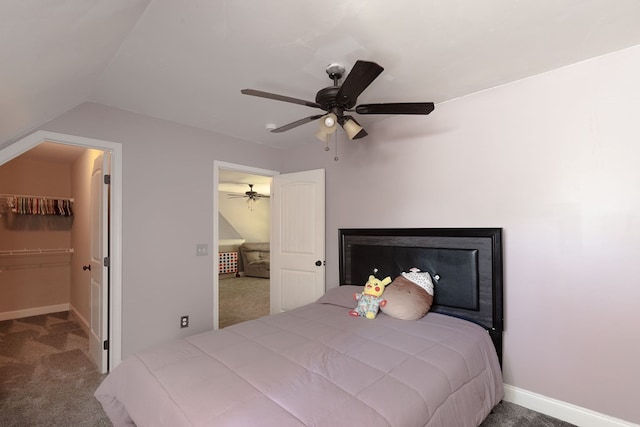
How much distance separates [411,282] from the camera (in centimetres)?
247

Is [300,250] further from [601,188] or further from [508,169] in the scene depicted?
[601,188]

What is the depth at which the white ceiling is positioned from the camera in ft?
4.70

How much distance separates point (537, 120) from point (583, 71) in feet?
1.24

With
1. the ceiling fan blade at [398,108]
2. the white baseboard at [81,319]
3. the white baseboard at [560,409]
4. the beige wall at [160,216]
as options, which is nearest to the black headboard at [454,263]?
the white baseboard at [560,409]

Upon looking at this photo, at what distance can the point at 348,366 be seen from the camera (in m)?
1.53

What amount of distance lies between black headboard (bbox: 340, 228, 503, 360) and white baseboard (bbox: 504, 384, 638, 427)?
32cm

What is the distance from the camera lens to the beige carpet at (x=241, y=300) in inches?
169

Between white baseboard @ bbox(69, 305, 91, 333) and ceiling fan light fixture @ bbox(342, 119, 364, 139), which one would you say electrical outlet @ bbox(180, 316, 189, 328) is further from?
ceiling fan light fixture @ bbox(342, 119, 364, 139)

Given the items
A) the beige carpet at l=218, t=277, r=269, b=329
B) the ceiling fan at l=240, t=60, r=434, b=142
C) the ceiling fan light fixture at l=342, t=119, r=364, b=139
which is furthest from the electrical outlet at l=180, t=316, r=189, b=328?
the ceiling fan light fixture at l=342, t=119, r=364, b=139

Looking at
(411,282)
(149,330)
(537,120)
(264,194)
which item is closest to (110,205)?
(149,330)

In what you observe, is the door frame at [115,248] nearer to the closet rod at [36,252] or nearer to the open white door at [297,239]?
the open white door at [297,239]

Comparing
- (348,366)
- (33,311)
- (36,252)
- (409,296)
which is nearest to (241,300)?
(33,311)

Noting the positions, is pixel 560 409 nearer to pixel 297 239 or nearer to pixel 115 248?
pixel 297 239

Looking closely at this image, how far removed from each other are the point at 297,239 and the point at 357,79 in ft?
8.03
